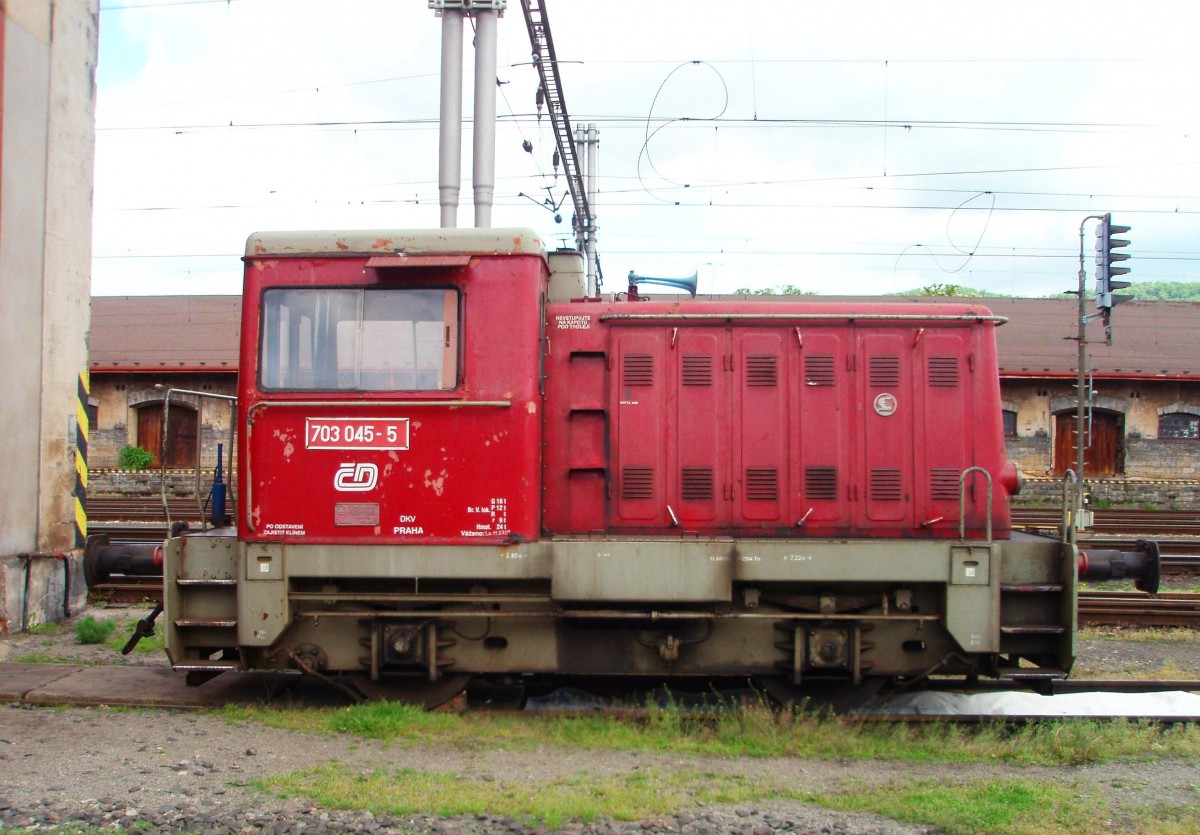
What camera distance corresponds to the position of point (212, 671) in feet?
22.5

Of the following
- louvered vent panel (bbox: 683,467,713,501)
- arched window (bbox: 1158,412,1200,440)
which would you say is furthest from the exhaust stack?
arched window (bbox: 1158,412,1200,440)

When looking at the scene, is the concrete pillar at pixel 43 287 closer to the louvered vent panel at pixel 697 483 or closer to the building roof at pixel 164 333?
the louvered vent panel at pixel 697 483

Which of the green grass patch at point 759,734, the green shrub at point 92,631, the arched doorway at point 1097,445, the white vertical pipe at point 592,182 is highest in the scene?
the white vertical pipe at point 592,182

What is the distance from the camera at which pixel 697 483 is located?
6938 mm

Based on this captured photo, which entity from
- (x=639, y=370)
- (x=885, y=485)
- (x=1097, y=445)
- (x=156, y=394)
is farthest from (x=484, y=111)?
(x=1097, y=445)

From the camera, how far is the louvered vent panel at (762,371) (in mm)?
7000

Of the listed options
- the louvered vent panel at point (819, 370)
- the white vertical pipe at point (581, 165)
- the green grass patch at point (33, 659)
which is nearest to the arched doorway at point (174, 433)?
the white vertical pipe at point (581, 165)

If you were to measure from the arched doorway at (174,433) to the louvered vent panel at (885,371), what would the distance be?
2314 cm

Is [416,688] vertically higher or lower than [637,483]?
lower

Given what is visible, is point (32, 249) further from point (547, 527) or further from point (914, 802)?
point (914, 802)

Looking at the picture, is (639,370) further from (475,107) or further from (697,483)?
(475,107)

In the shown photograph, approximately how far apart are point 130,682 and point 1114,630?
31.4ft

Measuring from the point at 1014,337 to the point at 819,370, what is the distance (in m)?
23.7

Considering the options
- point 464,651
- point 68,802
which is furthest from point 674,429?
point 68,802
